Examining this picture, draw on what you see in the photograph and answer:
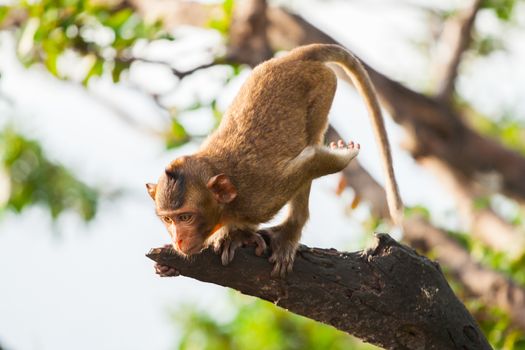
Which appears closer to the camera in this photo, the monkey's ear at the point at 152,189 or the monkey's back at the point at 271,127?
the monkey's ear at the point at 152,189

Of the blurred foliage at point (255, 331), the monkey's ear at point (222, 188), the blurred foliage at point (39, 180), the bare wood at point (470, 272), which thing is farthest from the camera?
the blurred foliage at point (255, 331)

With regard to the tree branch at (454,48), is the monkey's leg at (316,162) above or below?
above

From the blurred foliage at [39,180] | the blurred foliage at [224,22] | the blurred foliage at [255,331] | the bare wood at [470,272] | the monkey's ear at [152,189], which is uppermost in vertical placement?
the monkey's ear at [152,189]

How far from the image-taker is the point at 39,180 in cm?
871

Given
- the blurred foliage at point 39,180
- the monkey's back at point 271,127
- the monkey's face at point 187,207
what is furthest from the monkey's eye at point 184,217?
the blurred foliage at point 39,180

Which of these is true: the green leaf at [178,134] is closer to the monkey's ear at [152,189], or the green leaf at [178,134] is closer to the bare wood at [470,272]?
the bare wood at [470,272]

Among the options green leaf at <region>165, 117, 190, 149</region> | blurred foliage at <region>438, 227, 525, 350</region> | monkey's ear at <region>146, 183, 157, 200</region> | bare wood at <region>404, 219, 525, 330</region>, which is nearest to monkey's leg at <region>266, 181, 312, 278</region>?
monkey's ear at <region>146, 183, 157, 200</region>

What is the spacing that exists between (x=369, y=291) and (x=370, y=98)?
138 cm

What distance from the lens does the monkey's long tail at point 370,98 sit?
4520 millimetres

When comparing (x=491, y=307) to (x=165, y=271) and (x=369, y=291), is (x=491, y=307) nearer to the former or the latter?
(x=369, y=291)

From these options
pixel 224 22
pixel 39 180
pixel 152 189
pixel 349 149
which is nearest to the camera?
pixel 152 189

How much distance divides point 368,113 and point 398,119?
9.89 ft

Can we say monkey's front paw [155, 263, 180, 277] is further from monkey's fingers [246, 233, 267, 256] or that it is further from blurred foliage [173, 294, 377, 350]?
blurred foliage [173, 294, 377, 350]

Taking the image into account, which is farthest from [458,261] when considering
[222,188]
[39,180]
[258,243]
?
[39,180]
